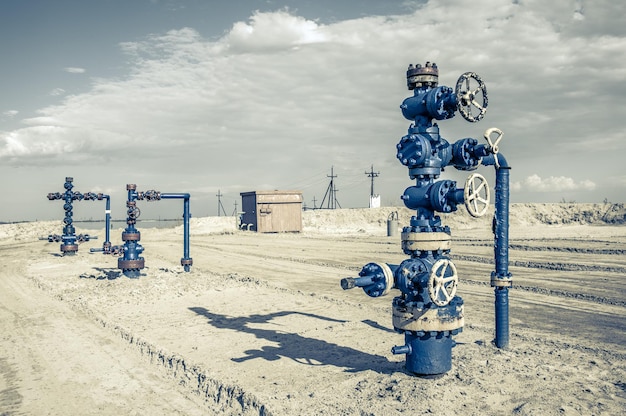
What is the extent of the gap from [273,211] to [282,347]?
2982 centimetres

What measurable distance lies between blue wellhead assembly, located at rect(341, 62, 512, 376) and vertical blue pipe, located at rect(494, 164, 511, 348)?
0.82 m

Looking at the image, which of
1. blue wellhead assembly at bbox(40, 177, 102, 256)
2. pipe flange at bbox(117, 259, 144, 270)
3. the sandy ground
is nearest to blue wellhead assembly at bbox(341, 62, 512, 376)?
the sandy ground

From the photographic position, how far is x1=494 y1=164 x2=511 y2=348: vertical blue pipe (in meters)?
6.57

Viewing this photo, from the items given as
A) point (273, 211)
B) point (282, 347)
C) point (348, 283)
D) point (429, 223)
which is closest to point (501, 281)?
point (429, 223)

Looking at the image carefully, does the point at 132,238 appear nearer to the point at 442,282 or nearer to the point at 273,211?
the point at 442,282

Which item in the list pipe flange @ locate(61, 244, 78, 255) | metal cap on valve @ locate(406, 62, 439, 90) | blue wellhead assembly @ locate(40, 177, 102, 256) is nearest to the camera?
metal cap on valve @ locate(406, 62, 439, 90)

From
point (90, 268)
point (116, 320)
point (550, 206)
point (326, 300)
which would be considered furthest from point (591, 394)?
point (550, 206)

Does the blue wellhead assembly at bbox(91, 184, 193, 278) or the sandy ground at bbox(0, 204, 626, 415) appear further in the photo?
the blue wellhead assembly at bbox(91, 184, 193, 278)

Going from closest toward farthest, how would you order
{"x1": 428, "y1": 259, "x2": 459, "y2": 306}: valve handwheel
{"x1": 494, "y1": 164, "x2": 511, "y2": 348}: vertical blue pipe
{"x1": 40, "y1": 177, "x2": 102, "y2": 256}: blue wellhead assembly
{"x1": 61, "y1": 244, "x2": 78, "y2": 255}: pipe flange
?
{"x1": 428, "y1": 259, "x2": 459, "y2": 306}: valve handwheel → {"x1": 494, "y1": 164, "x2": 511, "y2": 348}: vertical blue pipe → {"x1": 40, "y1": 177, "x2": 102, "y2": 256}: blue wellhead assembly → {"x1": 61, "y1": 244, "x2": 78, "y2": 255}: pipe flange

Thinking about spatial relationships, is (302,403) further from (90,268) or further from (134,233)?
A: (90,268)

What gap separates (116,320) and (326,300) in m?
4.50

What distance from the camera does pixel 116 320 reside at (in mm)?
9695

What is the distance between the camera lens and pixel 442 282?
5.29 metres

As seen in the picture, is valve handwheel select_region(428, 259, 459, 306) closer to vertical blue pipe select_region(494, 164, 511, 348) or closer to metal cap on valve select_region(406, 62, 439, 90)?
vertical blue pipe select_region(494, 164, 511, 348)
